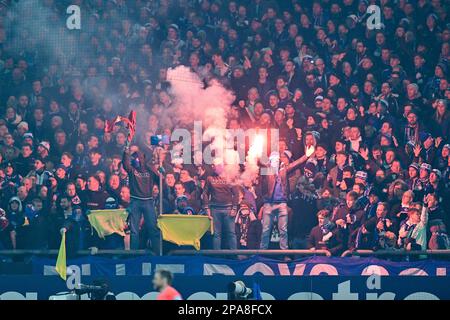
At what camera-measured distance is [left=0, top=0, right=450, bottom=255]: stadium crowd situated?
14656 mm

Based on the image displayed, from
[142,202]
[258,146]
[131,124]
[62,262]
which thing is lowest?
[62,262]

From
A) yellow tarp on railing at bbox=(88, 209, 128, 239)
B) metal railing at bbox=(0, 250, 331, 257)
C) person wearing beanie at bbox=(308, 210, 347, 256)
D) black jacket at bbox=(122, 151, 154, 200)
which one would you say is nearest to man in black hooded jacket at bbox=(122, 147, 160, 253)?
black jacket at bbox=(122, 151, 154, 200)

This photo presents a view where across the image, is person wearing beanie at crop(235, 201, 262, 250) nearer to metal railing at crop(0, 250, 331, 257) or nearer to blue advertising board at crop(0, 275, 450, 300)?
metal railing at crop(0, 250, 331, 257)

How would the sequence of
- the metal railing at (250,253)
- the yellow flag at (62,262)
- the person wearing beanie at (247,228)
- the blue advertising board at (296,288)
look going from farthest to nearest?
the person wearing beanie at (247,228)
the metal railing at (250,253)
the yellow flag at (62,262)
the blue advertising board at (296,288)

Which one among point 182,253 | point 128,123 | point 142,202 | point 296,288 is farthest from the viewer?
point 128,123

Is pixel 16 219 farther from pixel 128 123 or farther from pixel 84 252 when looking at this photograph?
pixel 128 123

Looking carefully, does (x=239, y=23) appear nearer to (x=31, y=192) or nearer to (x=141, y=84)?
(x=141, y=84)

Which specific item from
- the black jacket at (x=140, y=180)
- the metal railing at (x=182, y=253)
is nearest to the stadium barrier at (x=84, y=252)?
the metal railing at (x=182, y=253)

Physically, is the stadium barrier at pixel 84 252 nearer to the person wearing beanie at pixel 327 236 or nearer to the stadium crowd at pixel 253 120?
the stadium crowd at pixel 253 120

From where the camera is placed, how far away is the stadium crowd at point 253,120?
14.7 metres

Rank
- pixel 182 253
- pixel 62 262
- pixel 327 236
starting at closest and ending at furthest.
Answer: pixel 62 262, pixel 327 236, pixel 182 253

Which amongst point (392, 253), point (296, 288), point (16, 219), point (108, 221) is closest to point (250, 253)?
point (296, 288)

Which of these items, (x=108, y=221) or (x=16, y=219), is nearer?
(x=108, y=221)

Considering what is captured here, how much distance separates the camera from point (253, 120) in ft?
52.0
